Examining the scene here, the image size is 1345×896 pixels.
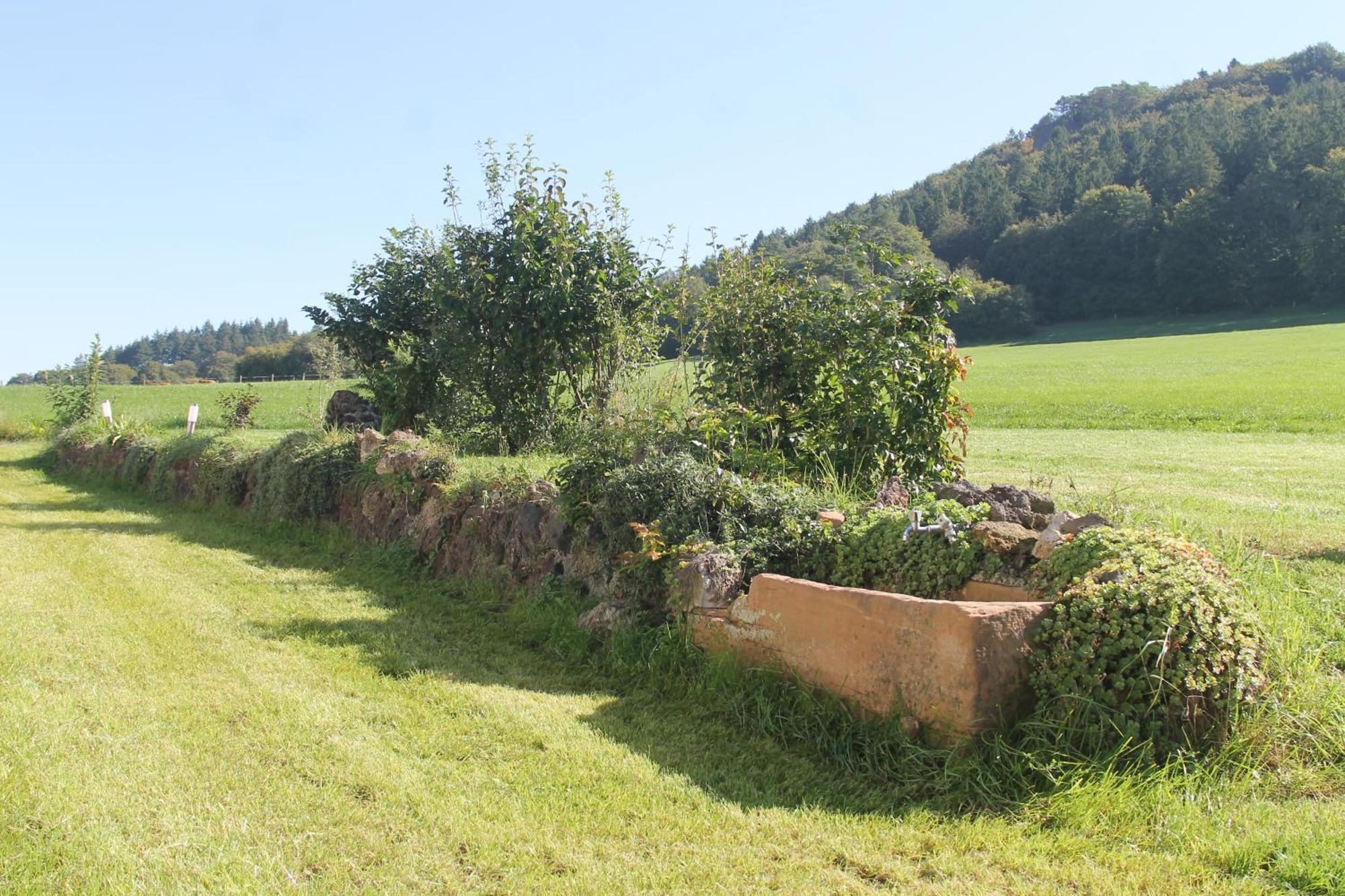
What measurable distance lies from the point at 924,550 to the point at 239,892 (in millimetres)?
3322

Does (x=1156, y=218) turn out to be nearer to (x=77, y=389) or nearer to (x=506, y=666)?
(x=77, y=389)

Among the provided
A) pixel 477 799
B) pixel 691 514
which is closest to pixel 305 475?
pixel 691 514

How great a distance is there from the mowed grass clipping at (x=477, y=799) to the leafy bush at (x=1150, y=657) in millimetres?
230

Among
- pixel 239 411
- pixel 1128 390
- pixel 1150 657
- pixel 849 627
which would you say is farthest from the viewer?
pixel 1128 390

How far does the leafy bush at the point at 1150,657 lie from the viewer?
3.69 m

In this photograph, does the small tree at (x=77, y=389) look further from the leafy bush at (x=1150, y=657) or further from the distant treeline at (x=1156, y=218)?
the distant treeline at (x=1156, y=218)

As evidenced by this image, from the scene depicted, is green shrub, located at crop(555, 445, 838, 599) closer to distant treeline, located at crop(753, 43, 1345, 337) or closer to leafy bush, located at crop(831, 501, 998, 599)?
leafy bush, located at crop(831, 501, 998, 599)

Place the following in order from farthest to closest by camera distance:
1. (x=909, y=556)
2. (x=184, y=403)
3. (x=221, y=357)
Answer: (x=221, y=357)
(x=184, y=403)
(x=909, y=556)

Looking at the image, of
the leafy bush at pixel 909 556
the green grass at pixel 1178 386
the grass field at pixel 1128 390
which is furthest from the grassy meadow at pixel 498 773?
the green grass at pixel 1178 386

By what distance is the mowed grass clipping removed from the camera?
3.17 metres

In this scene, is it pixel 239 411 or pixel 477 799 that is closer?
pixel 477 799

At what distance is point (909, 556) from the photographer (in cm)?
487

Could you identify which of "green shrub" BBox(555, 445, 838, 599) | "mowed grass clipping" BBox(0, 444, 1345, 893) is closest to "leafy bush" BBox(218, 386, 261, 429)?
"mowed grass clipping" BBox(0, 444, 1345, 893)

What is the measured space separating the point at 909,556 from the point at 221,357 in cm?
11700
